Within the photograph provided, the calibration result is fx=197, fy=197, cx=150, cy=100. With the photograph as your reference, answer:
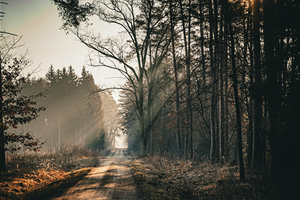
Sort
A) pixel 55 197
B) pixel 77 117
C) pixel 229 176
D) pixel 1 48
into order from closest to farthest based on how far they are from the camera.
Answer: pixel 55 197
pixel 229 176
pixel 1 48
pixel 77 117

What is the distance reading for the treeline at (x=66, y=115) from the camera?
45.1 metres

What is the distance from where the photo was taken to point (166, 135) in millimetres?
31375

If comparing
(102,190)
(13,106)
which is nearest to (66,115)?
(13,106)

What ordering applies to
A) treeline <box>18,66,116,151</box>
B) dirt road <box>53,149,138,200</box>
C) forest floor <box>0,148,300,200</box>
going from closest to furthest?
forest floor <box>0,148,300,200</box>
dirt road <box>53,149,138,200</box>
treeline <box>18,66,116,151</box>

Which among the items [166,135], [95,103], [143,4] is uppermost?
[143,4]

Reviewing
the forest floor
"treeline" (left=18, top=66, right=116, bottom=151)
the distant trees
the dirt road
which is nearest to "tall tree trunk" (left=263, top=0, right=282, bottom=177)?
the forest floor

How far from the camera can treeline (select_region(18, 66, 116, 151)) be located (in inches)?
1777

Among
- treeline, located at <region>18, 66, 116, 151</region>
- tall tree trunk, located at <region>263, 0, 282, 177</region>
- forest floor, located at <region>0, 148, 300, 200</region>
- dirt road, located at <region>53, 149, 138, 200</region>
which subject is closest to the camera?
forest floor, located at <region>0, 148, 300, 200</region>

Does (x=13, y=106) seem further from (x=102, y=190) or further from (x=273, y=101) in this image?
(x=273, y=101)

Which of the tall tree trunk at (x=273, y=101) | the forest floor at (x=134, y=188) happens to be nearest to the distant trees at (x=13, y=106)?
the forest floor at (x=134, y=188)

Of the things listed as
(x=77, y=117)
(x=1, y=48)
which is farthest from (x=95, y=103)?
(x=1, y=48)

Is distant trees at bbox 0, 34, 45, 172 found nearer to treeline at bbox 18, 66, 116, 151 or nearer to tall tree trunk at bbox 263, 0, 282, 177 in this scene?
tall tree trunk at bbox 263, 0, 282, 177

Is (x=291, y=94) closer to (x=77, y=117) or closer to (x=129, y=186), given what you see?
(x=129, y=186)

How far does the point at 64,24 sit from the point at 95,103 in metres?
31.1
